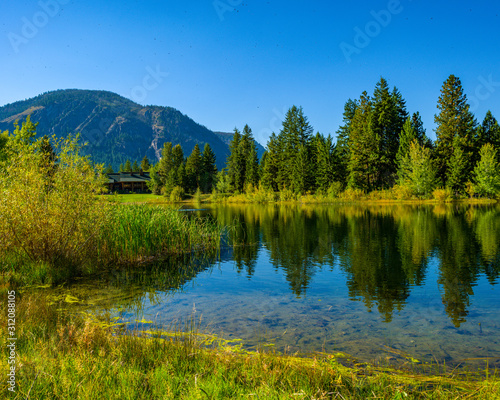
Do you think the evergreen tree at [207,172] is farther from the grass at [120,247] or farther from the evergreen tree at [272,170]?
the grass at [120,247]

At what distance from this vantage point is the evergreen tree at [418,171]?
5428 cm

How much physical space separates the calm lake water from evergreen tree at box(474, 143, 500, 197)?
41.3 meters

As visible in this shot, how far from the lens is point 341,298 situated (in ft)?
32.9

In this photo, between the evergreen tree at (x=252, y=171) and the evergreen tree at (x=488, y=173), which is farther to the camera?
the evergreen tree at (x=252, y=171)

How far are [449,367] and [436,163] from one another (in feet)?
201

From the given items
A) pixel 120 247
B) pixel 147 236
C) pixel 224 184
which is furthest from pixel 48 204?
pixel 224 184

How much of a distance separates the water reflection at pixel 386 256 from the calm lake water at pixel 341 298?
2.0 inches

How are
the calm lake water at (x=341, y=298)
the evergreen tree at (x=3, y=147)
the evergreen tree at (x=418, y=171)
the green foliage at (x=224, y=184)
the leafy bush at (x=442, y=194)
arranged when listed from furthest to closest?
the green foliage at (x=224, y=184) < the leafy bush at (x=442, y=194) < the evergreen tree at (x=418, y=171) < the evergreen tree at (x=3, y=147) < the calm lake water at (x=341, y=298)

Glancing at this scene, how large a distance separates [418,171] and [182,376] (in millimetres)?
57697

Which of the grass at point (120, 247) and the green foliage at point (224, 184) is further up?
the green foliage at point (224, 184)

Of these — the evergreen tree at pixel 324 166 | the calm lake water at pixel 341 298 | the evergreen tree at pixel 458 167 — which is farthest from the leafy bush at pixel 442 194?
the calm lake water at pixel 341 298

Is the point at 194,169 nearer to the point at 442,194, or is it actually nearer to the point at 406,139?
the point at 406,139

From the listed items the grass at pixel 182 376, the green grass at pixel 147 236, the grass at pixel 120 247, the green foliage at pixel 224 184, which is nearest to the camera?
the grass at pixel 182 376

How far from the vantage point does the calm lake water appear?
6.82m
